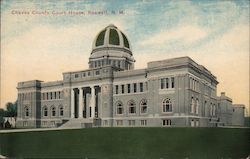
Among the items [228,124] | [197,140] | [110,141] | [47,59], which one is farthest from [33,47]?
[228,124]

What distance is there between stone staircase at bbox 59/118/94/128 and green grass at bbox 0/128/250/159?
471 centimetres

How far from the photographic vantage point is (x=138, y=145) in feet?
44.6

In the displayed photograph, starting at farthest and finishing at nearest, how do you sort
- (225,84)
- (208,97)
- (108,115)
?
(108,115) < (208,97) < (225,84)

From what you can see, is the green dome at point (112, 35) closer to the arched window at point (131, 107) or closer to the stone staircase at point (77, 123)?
the arched window at point (131, 107)

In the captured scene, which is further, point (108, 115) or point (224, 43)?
point (108, 115)

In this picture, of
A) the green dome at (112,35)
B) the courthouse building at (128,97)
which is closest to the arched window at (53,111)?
the courthouse building at (128,97)

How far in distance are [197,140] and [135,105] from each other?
29.2 ft

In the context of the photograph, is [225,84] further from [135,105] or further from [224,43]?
[135,105]

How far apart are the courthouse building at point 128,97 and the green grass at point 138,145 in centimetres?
83

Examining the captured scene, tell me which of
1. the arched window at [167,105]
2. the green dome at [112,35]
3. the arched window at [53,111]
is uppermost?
the green dome at [112,35]

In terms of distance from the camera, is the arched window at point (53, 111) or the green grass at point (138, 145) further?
the arched window at point (53, 111)

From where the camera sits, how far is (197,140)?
13.8 meters

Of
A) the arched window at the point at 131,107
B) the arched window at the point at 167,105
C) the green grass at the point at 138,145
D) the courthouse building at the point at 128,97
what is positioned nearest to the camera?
the green grass at the point at 138,145

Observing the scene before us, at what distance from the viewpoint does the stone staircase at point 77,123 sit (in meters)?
19.4
